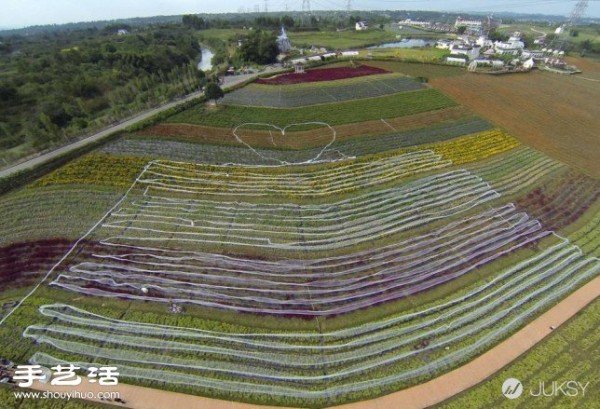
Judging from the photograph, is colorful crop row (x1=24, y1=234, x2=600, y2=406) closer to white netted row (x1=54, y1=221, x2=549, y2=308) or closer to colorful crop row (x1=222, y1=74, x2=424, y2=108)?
white netted row (x1=54, y1=221, x2=549, y2=308)

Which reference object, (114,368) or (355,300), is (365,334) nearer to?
(355,300)

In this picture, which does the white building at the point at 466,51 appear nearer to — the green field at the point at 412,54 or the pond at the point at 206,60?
the green field at the point at 412,54

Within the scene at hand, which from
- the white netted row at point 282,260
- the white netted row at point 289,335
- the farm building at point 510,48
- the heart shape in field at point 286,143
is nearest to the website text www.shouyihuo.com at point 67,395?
the white netted row at point 289,335

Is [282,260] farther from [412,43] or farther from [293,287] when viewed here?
[412,43]

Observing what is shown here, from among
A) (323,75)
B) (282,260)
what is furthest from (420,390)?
(323,75)

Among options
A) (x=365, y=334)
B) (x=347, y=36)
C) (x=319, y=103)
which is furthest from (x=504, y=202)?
(x=347, y=36)

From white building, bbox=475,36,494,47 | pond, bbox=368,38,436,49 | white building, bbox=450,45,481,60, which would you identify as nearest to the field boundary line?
white building, bbox=450,45,481,60
